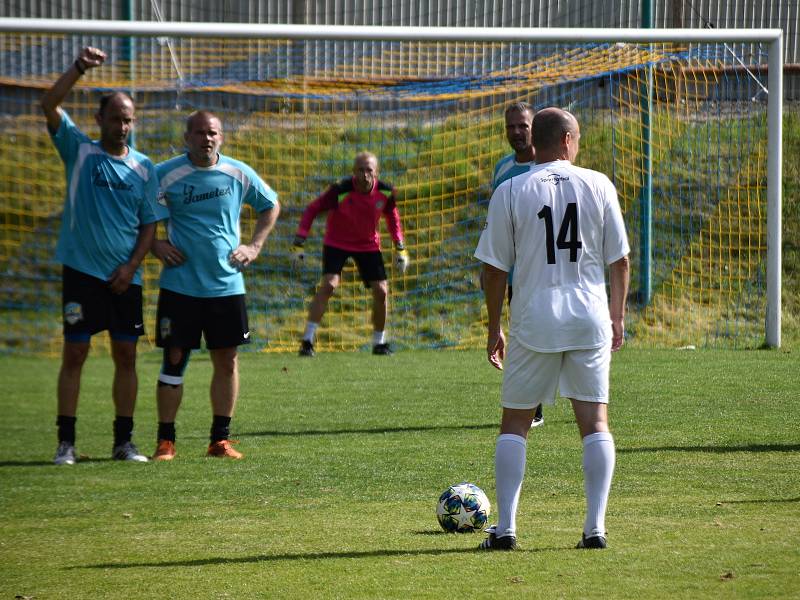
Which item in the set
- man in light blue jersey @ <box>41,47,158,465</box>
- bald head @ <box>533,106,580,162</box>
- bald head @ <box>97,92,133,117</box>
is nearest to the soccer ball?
bald head @ <box>533,106,580,162</box>

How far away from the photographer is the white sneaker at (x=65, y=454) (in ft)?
24.1

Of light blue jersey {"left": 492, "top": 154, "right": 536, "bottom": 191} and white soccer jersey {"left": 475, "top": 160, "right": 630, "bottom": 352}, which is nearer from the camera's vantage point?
white soccer jersey {"left": 475, "top": 160, "right": 630, "bottom": 352}

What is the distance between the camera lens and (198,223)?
7.32m

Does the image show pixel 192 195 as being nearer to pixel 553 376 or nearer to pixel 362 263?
pixel 553 376

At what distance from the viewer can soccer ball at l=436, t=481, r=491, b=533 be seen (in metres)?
5.19

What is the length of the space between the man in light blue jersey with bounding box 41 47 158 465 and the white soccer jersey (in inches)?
126

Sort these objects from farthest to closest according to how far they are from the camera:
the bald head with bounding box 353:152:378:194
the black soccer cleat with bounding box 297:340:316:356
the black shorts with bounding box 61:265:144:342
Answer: the black soccer cleat with bounding box 297:340:316:356, the bald head with bounding box 353:152:378:194, the black shorts with bounding box 61:265:144:342

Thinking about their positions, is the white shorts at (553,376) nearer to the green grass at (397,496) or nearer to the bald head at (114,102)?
the green grass at (397,496)

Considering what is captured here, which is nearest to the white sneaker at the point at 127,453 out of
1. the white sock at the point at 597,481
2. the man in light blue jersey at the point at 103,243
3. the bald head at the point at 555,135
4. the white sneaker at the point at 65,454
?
the man in light blue jersey at the point at 103,243

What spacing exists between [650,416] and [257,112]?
7.92m

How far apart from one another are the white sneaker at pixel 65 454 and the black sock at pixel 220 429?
2.85 ft

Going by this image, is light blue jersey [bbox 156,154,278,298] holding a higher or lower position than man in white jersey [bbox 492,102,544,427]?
lower

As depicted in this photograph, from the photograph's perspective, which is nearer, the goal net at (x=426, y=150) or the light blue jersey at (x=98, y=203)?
the light blue jersey at (x=98, y=203)

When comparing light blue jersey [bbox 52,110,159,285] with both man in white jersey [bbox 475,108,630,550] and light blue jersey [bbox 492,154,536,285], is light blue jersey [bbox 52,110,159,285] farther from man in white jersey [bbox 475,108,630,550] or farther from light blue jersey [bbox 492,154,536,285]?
man in white jersey [bbox 475,108,630,550]
